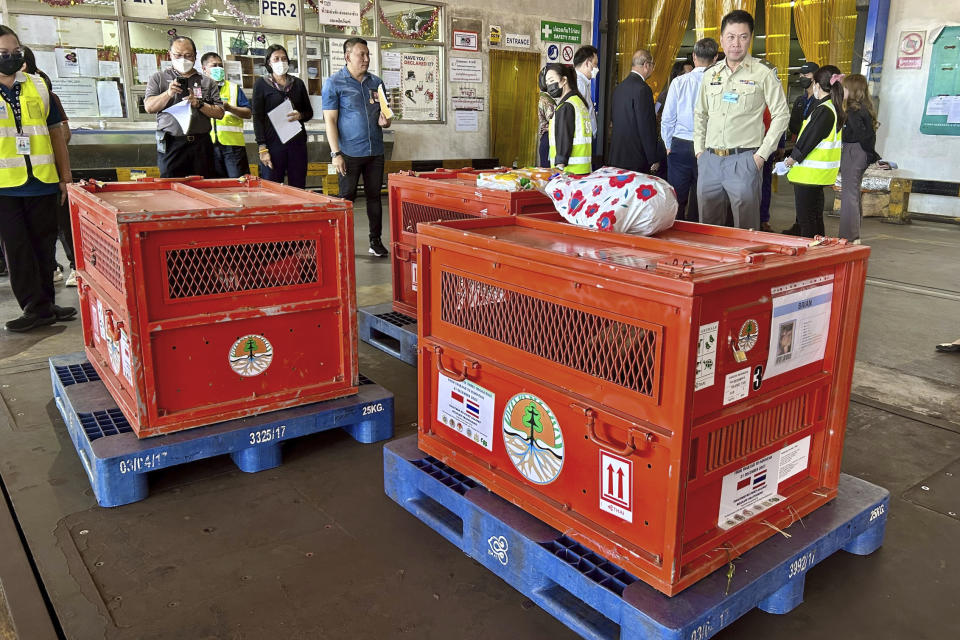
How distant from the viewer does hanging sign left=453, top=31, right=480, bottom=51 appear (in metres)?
12.4

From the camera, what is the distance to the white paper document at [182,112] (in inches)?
211

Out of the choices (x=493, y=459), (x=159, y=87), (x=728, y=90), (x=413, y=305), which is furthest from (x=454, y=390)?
(x=159, y=87)

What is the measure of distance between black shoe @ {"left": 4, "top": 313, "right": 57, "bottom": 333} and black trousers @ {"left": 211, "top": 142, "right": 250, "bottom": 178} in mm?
2429

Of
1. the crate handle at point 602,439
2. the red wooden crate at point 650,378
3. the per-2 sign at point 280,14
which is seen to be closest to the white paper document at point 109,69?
the per-2 sign at point 280,14

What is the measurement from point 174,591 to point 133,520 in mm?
484

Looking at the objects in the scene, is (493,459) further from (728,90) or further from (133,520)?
(728,90)

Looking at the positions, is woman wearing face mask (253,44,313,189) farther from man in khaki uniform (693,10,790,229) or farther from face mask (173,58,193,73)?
man in khaki uniform (693,10,790,229)

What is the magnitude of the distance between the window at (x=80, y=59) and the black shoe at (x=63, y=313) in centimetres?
566

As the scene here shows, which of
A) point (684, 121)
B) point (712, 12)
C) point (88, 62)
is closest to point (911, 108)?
point (712, 12)

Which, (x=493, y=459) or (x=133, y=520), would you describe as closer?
(x=493, y=459)

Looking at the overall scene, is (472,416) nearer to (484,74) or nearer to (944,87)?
(944,87)

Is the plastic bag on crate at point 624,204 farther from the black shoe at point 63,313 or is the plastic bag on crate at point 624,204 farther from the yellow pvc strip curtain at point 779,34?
the yellow pvc strip curtain at point 779,34

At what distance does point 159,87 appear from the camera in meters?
5.40

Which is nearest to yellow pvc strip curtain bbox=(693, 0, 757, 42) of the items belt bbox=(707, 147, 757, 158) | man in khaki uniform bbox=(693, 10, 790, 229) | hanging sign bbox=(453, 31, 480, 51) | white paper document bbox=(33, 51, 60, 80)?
hanging sign bbox=(453, 31, 480, 51)
